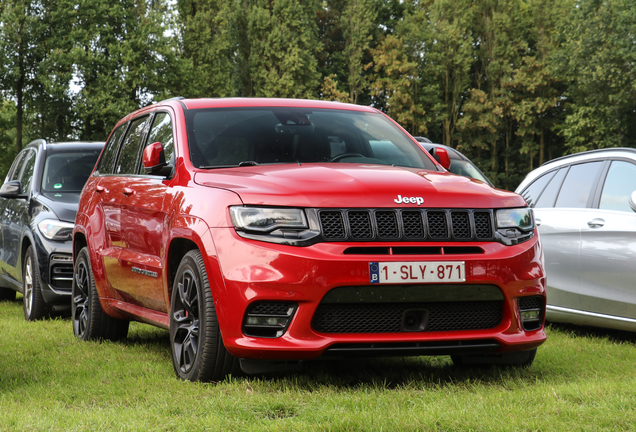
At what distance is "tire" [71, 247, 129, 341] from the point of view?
700 cm

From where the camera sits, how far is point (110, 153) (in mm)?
7422

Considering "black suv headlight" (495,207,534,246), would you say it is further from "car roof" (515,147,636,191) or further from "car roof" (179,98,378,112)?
"car roof" (515,147,636,191)

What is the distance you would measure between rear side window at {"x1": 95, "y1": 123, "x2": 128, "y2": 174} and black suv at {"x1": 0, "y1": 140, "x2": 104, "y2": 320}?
1.57 meters

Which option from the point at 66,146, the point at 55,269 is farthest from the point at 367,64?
the point at 55,269

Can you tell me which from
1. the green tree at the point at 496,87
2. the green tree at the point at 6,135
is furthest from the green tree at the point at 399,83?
the green tree at the point at 6,135

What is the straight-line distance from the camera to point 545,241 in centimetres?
742

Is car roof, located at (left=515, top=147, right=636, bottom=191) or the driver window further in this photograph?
the driver window

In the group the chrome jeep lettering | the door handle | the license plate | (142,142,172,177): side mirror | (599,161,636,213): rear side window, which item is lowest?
the door handle

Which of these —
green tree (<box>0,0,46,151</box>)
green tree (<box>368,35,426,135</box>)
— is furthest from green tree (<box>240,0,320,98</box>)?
green tree (<box>0,0,46,151</box>)

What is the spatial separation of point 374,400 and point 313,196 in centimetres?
110

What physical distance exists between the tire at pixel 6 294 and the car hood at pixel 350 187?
7.90m

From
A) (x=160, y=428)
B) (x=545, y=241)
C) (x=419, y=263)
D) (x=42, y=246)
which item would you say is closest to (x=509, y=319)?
(x=419, y=263)

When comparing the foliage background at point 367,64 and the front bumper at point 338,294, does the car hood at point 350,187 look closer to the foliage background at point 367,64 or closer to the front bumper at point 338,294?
the front bumper at point 338,294

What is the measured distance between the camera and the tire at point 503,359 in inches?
195
